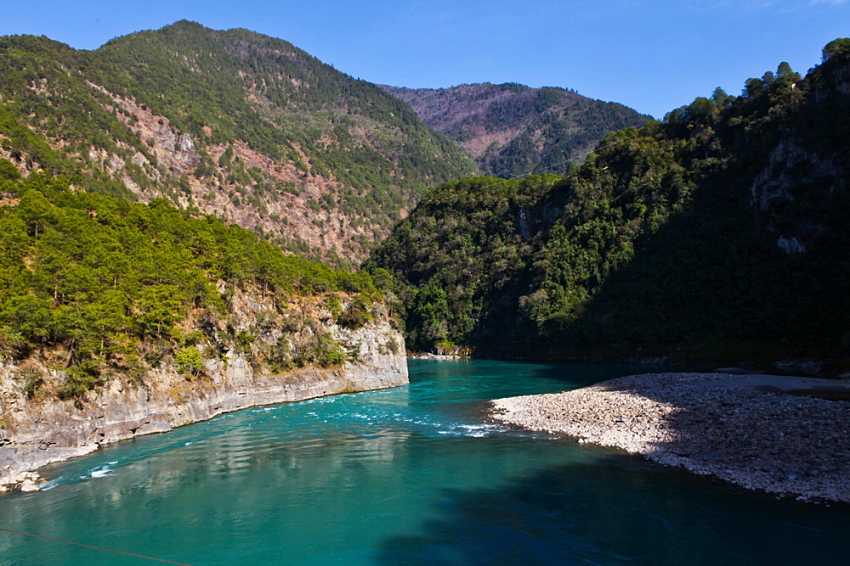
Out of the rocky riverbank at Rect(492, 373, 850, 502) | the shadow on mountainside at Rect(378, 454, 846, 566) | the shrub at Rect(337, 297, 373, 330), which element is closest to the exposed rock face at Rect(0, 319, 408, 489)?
the shrub at Rect(337, 297, 373, 330)

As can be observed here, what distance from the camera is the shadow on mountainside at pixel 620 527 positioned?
21.1 meters

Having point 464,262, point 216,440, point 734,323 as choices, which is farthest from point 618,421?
point 464,262

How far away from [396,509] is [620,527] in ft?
31.8

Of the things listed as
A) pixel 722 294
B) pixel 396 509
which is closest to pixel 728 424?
pixel 396 509

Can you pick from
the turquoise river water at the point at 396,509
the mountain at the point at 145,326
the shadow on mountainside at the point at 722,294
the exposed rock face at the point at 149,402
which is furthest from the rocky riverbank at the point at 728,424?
the shadow on mountainside at the point at 722,294

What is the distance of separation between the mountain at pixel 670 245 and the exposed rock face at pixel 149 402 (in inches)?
2209

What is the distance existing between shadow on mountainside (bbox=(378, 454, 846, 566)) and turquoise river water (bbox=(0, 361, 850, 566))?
0.27 feet

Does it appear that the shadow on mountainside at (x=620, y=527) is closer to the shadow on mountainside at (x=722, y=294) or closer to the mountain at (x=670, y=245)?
the shadow on mountainside at (x=722, y=294)

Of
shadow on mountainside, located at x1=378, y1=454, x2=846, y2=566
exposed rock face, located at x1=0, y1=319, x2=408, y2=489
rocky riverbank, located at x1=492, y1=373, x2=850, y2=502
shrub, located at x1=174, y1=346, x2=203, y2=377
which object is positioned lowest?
shadow on mountainside, located at x1=378, y1=454, x2=846, y2=566

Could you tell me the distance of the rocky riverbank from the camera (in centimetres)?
2911

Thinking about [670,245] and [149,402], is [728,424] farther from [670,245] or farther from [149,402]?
[670,245]

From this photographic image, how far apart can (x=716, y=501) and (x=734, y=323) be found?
76.5 m

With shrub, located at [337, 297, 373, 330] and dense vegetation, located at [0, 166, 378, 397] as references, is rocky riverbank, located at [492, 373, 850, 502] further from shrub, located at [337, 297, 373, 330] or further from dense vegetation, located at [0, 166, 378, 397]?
dense vegetation, located at [0, 166, 378, 397]

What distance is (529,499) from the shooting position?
90.6ft
